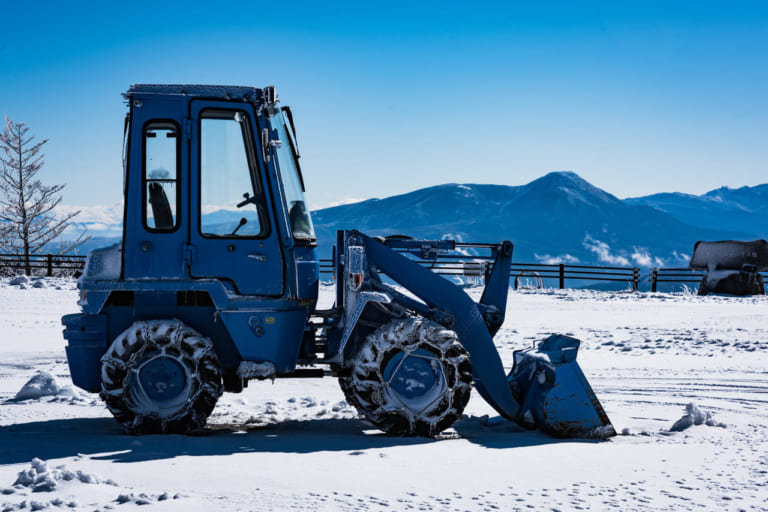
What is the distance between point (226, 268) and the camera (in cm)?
634

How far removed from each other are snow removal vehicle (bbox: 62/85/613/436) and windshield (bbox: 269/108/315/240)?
0.07m

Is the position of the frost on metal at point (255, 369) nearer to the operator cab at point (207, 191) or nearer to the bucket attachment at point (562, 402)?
the operator cab at point (207, 191)

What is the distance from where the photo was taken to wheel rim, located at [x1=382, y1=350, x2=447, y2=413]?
A: 20.6 feet

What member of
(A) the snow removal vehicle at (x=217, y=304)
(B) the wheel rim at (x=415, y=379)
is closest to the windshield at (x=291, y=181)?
(A) the snow removal vehicle at (x=217, y=304)


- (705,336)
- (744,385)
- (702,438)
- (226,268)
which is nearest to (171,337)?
(226,268)

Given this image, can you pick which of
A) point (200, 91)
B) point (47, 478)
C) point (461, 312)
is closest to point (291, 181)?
point (200, 91)

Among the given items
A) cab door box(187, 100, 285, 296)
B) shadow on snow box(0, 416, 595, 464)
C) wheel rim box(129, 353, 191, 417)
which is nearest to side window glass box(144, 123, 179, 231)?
cab door box(187, 100, 285, 296)

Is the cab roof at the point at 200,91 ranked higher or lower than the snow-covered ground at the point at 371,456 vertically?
higher

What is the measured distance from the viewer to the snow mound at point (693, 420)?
22.8ft

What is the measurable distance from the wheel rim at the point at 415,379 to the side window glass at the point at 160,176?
2117mm

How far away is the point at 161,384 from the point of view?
6211 mm

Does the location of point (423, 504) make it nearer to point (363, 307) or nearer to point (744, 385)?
point (363, 307)

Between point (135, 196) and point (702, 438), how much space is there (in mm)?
5082

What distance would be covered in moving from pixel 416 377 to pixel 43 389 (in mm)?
4534
